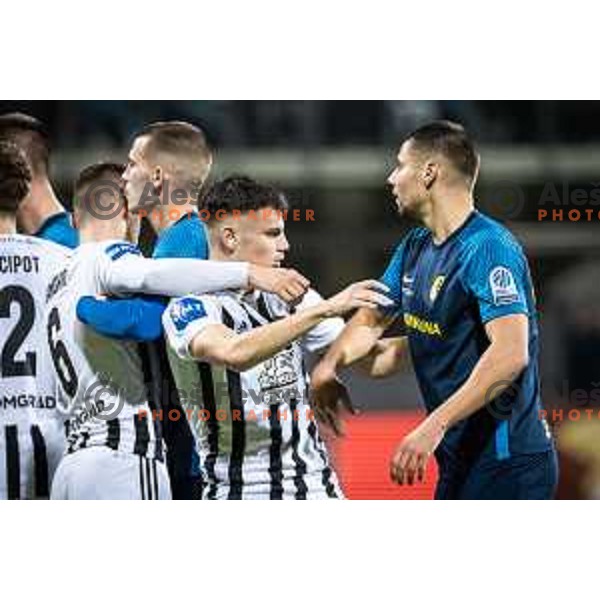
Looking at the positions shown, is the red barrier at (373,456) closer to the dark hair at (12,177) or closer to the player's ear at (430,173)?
the player's ear at (430,173)

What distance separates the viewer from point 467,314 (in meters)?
6.20

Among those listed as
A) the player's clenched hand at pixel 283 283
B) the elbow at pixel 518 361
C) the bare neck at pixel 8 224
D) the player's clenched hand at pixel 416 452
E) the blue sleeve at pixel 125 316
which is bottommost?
the player's clenched hand at pixel 416 452

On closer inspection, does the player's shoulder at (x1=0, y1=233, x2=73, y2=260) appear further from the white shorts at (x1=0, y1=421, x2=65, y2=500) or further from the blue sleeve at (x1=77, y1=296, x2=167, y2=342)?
the white shorts at (x1=0, y1=421, x2=65, y2=500)

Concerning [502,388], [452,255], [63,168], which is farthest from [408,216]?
[63,168]

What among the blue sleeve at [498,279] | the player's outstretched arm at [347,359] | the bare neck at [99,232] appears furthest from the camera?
the bare neck at [99,232]

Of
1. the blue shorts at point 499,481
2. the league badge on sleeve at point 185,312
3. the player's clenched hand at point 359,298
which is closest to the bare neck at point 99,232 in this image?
the league badge on sleeve at point 185,312

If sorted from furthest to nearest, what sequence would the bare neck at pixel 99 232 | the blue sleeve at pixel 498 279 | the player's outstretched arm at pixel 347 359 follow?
the bare neck at pixel 99 232 → the player's outstretched arm at pixel 347 359 → the blue sleeve at pixel 498 279

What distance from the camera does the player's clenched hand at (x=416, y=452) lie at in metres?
6.24

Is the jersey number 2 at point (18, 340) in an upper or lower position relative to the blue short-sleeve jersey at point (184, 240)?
lower

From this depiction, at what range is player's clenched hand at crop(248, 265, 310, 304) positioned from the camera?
6.28 meters

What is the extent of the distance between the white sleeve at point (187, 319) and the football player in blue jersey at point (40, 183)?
450 millimetres

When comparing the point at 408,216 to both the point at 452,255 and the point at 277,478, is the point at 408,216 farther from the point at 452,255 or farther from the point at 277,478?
the point at 277,478

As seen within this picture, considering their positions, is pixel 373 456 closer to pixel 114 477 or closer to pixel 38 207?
pixel 114 477

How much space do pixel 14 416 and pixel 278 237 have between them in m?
1.13
